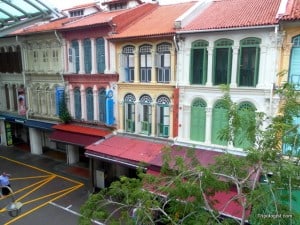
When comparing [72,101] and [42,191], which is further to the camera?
[72,101]

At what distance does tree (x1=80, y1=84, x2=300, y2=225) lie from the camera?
569cm

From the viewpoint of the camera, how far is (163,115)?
608 inches

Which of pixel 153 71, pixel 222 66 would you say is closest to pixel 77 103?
pixel 153 71

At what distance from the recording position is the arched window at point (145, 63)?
15.3m

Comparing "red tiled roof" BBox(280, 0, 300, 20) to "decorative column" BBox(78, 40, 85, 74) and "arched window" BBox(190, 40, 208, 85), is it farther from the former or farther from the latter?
"decorative column" BBox(78, 40, 85, 74)

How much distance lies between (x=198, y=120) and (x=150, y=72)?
3730 mm

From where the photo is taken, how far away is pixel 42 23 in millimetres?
22578

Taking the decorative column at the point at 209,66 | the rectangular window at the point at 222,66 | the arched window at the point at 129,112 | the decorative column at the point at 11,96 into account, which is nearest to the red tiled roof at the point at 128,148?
the arched window at the point at 129,112

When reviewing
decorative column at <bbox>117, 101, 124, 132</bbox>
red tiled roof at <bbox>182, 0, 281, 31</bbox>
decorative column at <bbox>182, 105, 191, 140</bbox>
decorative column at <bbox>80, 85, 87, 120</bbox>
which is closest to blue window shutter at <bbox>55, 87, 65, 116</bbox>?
decorative column at <bbox>80, 85, 87, 120</bbox>

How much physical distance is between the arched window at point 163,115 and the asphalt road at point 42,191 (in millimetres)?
6073

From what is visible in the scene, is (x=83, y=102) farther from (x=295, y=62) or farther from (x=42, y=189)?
(x=295, y=62)

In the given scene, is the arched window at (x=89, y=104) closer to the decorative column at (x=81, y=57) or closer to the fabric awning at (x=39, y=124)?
the decorative column at (x=81, y=57)

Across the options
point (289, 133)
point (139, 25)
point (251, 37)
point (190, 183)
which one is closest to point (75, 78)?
point (139, 25)

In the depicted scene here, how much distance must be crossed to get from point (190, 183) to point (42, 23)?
20.5 meters
